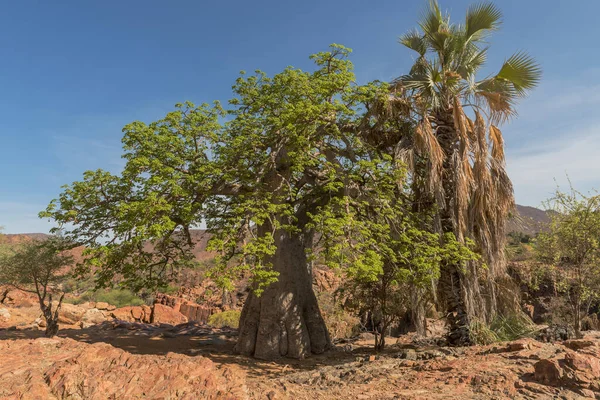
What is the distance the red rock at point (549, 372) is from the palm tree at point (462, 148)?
2.99 meters

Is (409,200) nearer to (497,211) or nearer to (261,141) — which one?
(497,211)

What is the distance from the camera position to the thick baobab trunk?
869 centimetres

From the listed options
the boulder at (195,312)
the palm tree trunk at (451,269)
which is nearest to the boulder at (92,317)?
the boulder at (195,312)

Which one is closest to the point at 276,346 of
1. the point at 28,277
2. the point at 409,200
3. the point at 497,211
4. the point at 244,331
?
the point at 244,331

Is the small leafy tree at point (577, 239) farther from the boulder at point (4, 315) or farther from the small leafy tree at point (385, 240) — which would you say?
the boulder at point (4, 315)

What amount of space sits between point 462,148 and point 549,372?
483cm

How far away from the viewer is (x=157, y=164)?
6.98m

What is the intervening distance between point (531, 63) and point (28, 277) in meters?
16.4

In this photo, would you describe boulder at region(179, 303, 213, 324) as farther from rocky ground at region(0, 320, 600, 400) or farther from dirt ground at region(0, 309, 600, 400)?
rocky ground at region(0, 320, 600, 400)

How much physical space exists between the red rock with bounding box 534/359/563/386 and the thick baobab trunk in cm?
515

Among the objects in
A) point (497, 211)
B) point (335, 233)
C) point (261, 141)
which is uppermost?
point (261, 141)

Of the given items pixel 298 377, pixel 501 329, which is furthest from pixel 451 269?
pixel 298 377

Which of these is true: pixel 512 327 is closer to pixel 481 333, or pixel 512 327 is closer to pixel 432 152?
pixel 481 333

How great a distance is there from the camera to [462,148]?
8125 mm
